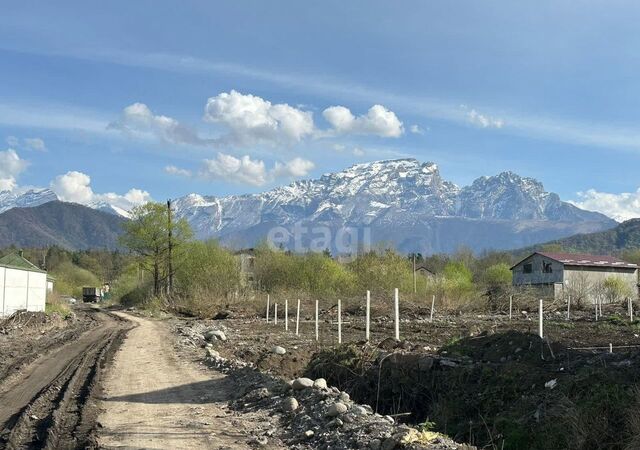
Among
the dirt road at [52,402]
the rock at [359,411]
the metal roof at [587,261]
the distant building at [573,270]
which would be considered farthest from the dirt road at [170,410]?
the metal roof at [587,261]

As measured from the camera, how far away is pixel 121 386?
588 inches

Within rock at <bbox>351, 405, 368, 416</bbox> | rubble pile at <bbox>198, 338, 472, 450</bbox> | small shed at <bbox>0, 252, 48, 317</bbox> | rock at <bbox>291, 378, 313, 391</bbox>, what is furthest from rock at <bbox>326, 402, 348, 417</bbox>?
small shed at <bbox>0, 252, 48, 317</bbox>

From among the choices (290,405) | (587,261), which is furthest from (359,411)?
(587,261)

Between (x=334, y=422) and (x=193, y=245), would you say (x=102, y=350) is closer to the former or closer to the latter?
(x=334, y=422)

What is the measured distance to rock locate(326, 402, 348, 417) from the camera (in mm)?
10242

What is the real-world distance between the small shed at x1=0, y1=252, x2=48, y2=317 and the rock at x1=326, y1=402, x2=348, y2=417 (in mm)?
31480

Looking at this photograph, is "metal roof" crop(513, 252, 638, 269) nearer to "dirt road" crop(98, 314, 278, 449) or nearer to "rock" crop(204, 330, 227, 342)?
"rock" crop(204, 330, 227, 342)

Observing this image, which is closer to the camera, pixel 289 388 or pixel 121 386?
pixel 289 388

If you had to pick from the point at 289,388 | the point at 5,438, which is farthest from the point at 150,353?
the point at 5,438

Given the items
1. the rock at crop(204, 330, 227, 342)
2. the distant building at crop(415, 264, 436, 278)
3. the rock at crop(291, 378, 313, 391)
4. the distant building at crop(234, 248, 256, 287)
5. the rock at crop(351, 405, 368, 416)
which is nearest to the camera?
the rock at crop(351, 405, 368, 416)

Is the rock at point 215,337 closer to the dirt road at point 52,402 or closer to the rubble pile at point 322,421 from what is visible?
the dirt road at point 52,402

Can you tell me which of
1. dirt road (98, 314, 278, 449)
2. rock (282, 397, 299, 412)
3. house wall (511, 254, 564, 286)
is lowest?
dirt road (98, 314, 278, 449)

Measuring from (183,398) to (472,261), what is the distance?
12083 centimetres

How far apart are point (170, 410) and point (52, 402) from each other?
7.88 feet
